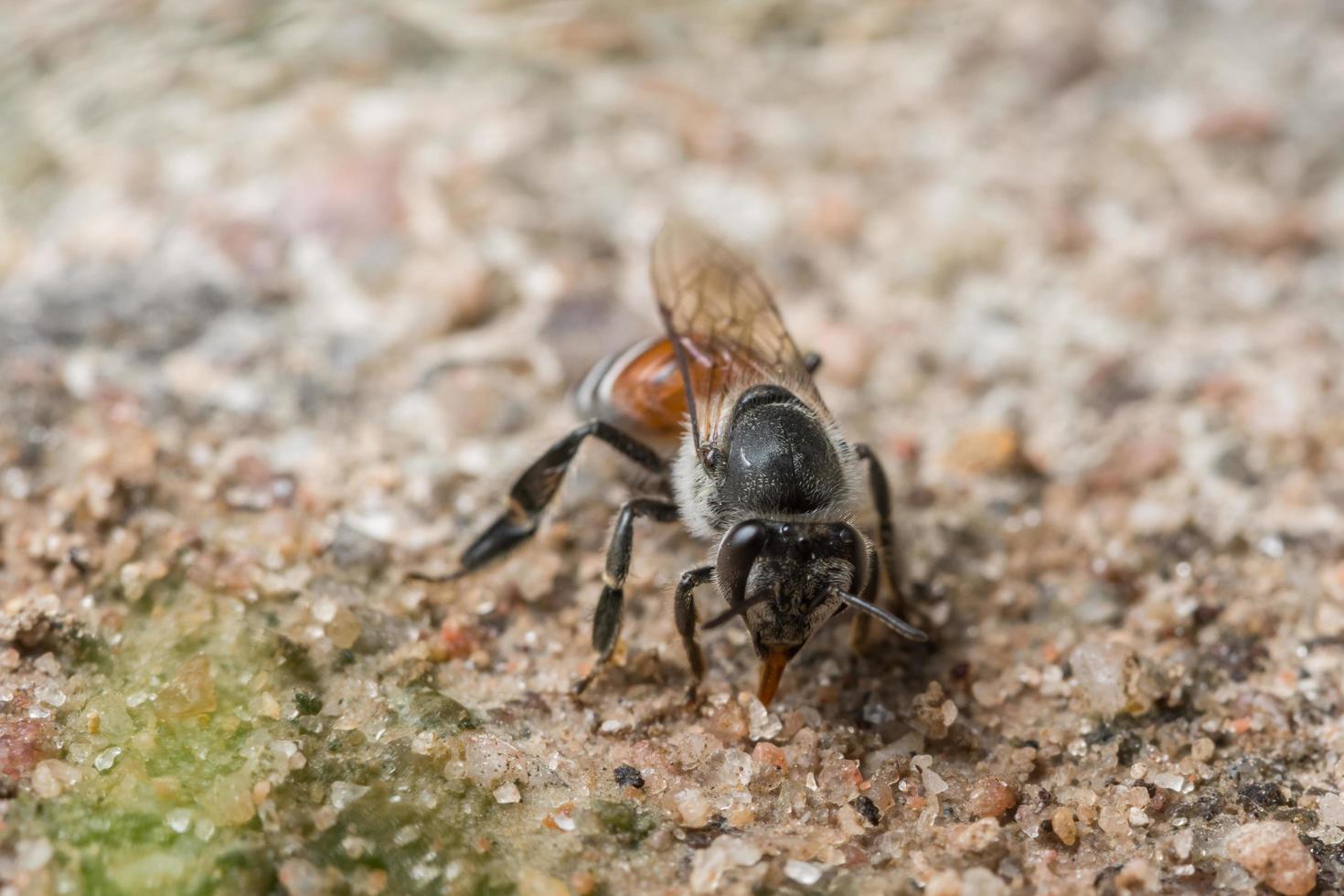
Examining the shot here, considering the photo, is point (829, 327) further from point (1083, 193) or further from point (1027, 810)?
point (1027, 810)

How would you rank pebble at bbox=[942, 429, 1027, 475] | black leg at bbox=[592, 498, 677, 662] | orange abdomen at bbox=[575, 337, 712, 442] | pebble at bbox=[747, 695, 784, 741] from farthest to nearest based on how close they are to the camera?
pebble at bbox=[942, 429, 1027, 475], orange abdomen at bbox=[575, 337, 712, 442], black leg at bbox=[592, 498, 677, 662], pebble at bbox=[747, 695, 784, 741]

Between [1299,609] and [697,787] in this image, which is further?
[1299,609]

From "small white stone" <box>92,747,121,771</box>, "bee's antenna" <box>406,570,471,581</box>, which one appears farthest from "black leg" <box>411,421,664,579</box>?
"small white stone" <box>92,747,121,771</box>

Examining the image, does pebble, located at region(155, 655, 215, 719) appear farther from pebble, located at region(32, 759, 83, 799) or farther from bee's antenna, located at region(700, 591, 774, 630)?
bee's antenna, located at region(700, 591, 774, 630)

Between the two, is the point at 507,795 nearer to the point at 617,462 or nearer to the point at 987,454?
the point at 617,462

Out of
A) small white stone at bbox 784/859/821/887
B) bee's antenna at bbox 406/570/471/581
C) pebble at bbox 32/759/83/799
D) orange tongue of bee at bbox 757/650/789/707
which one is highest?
pebble at bbox 32/759/83/799

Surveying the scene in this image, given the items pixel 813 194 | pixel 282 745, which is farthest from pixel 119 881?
pixel 813 194

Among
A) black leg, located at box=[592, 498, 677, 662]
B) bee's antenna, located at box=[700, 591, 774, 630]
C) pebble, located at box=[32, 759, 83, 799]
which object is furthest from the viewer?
black leg, located at box=[592, 498, 677, 662]

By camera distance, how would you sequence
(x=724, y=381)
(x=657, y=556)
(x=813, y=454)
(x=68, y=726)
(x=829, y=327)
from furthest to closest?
(x=829, y=327) < (x=657, y=556) < (x=724, y=381) < (x=813, y=454) < (x=68, y=726)

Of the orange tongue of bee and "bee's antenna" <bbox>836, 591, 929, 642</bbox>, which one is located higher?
"bee's antenna" <bbox>836, 591, 929, 642</bbox>
